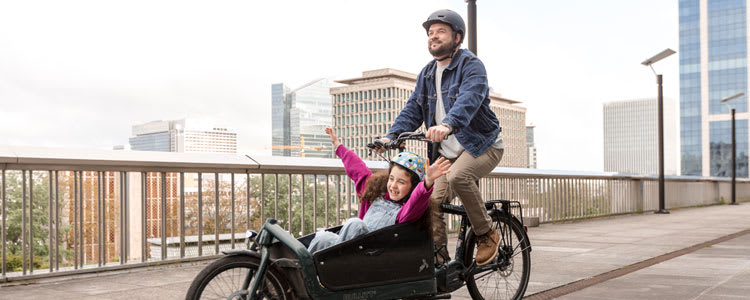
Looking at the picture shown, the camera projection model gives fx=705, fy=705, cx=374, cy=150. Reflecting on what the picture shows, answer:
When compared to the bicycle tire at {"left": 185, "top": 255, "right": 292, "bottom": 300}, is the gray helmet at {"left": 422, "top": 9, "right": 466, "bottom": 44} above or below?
above

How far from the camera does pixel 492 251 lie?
4.22 metres

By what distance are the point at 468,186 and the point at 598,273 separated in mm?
2716

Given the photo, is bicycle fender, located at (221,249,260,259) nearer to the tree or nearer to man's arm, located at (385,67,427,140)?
man's arm, located at (385,67,427,140)

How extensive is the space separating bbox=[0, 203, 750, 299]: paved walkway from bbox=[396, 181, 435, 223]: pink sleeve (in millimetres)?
1709

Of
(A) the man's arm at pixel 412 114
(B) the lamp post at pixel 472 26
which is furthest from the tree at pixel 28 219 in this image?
(B) the lamp post at pixel 472 26

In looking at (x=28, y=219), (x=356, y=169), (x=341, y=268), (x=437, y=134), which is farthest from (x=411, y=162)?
(x=28, y=219)

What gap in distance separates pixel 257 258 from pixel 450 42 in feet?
5.96

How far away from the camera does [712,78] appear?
480 ft

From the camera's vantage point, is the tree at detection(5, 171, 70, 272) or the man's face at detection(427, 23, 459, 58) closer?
the man's face at detection(427, 23, 459, 58)

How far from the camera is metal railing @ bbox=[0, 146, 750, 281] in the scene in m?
5.61

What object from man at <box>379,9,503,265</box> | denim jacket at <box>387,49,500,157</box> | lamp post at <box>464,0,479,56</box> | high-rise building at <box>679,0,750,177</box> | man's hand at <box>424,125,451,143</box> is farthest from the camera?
high-rise building at <box>679,0,750,177</box>

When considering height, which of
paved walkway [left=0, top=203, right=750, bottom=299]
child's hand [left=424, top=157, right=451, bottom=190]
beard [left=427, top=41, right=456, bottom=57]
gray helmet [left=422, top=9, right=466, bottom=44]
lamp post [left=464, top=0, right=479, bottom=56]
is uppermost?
lamp post [left=464, top=0, right=479, bottom=56]

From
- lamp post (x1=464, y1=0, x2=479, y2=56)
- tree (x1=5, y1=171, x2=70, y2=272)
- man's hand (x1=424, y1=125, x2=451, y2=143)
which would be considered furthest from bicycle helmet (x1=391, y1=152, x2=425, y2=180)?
lamp post (x1=464, y1=0, x2=479, y2=56)

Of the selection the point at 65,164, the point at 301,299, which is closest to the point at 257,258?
the point at 301,299
